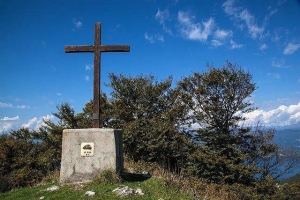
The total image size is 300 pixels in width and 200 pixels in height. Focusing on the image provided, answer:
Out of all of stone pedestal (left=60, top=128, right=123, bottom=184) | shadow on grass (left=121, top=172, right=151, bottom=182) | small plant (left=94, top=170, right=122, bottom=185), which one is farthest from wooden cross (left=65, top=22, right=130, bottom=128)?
shadow on grass (left=121, top=172, right=151, bottom=182)

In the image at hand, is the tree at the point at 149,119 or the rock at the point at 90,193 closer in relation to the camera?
the rock at the point at 90,193

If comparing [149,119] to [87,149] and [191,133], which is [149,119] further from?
[87,149]

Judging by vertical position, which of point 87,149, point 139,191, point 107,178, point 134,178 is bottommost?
point 139,191

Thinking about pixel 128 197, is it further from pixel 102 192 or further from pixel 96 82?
pixel 96 82

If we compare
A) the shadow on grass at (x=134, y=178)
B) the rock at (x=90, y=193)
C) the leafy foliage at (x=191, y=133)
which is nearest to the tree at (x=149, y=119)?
the leafy foliage at (x=191, y=133)

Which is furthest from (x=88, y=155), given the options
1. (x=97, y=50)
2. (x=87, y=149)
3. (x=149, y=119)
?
(x=149, y=119)

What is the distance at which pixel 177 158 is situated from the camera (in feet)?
80.1

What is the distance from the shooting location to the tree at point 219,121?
22922 millimetres

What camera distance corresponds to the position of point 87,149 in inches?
368

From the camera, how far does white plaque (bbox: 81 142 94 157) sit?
9328 mm

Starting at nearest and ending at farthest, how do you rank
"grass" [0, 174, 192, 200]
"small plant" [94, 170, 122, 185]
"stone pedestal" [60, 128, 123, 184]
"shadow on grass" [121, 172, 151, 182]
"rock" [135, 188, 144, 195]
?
"grass" [0, 174, 192, 200] < "rock" [135, 188, 144, 195] < "small plant" [94, 170, 122, 185] < "stone pedestal" [60, 128, 123, 184] < "shadow on grass" [121, 172, 151, 182]

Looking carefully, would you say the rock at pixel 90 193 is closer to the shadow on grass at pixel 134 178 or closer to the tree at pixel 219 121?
the shadow on grass at pixel 134 178

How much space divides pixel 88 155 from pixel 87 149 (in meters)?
0.19

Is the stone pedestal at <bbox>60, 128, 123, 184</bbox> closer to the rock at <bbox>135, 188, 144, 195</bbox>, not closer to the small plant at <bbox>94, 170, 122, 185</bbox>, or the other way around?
the small plant at <bbox>94, 170, 122, 185</bbox>
